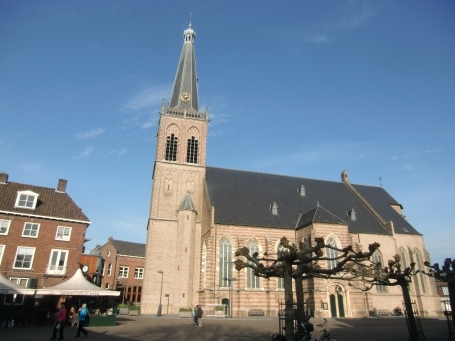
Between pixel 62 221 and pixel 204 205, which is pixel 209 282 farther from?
pixel 62 221

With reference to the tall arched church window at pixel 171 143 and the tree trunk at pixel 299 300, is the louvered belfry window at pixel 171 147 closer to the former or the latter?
the tall arched church window at pixel 171 143

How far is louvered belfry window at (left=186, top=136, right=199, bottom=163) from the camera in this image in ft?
132

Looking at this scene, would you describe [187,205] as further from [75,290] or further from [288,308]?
[288,308]

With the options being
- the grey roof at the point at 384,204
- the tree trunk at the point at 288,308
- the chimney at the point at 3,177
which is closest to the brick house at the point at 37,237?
the chimney at the point at 3,177

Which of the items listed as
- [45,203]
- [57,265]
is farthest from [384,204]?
[45,203]

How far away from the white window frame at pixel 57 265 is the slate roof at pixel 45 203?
108 inches

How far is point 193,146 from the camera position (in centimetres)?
4088

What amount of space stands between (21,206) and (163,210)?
13.4 metres

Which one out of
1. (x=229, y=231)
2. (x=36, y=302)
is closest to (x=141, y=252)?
(x=229, y=231)

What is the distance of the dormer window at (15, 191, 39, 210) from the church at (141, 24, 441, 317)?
36.6 ft

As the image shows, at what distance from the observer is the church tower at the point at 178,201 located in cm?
3316

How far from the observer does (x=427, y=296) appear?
35.7m

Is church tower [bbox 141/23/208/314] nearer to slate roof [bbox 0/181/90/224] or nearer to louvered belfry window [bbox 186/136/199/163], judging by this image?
louvered belfry window [bbox 186/136/199/163]

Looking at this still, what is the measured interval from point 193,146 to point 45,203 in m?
17.4
